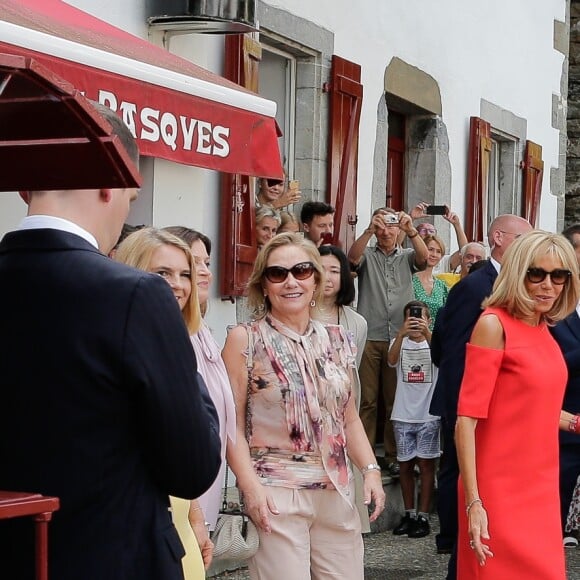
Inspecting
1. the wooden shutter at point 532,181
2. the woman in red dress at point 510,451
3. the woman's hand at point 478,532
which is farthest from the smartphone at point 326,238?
Answer: the wooden shutter at point 532,181

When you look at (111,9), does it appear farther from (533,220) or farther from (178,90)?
(533,220)

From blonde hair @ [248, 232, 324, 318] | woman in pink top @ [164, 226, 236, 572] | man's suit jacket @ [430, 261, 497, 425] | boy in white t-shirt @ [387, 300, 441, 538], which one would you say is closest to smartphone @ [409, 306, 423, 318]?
boy in white t-shirt @ [387, 300, 441, 538]

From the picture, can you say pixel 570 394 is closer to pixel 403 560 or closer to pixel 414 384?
pixel 403 560

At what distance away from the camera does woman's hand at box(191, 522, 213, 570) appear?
4094mm

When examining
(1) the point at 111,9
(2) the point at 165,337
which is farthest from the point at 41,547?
(1) the point at 111,9

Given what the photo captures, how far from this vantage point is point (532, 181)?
15.2 m

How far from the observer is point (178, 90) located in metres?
6.13

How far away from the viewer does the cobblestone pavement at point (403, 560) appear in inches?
320

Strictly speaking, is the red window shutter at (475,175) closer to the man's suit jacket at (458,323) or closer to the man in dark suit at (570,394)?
the man in dark suit at (570,394)

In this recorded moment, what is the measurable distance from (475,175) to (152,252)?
9.47 metres

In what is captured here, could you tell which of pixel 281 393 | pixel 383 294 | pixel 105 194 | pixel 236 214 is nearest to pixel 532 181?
pixel 383 294

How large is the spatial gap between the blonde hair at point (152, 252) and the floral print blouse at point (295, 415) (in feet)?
2.79

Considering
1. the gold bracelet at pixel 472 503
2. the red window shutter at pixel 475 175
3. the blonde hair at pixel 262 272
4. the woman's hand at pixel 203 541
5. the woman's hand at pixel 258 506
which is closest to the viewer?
the woman's hand at pixel 203 541

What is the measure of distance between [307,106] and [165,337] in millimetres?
7605
